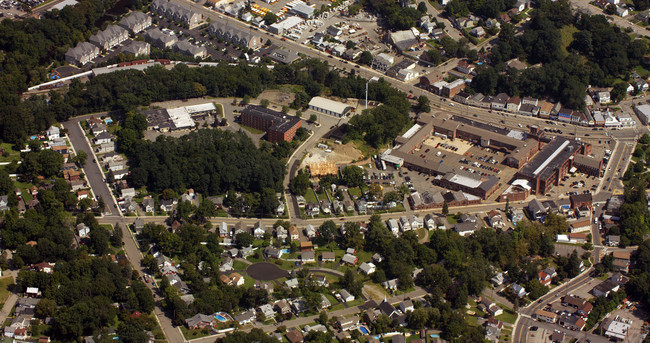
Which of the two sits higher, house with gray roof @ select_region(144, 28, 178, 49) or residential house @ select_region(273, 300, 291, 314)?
house with gray roof @ select_region(144, 28, 178, 49)

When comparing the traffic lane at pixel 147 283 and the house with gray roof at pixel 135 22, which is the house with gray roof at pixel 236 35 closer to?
the house with gray roof at pixel 135 22

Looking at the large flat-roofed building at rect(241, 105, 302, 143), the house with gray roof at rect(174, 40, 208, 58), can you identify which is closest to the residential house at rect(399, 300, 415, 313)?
the large flat-roofed building at rect(241, 105, 302, 143)

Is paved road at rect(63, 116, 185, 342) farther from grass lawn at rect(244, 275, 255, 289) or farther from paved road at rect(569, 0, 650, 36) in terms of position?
paved road at rect(569, 0, 650, 36)

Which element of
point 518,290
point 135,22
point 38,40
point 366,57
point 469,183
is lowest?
point 518,290

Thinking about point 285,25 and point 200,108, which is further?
point 285,25

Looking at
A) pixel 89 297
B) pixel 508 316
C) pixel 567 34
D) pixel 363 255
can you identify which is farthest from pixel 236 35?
pixel 508 316

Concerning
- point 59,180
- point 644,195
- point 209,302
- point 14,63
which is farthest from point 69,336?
point 644,195

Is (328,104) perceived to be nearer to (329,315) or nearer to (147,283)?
(329,315)
